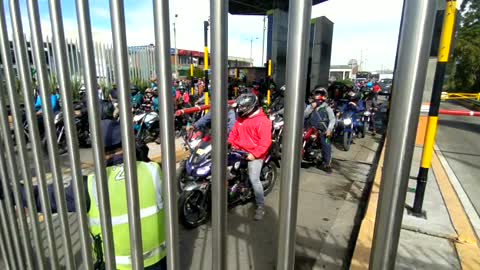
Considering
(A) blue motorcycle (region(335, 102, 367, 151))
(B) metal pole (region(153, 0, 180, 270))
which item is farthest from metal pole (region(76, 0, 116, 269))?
(A) blue motorcycle (region(335, 102, 367, 151))

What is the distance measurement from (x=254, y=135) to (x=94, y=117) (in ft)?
11.1

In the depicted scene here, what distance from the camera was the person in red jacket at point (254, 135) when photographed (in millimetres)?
4031

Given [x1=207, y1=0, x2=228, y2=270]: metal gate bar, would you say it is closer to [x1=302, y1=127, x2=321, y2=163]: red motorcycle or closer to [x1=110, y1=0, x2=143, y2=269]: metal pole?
[x1=110, y1=0, x2=143, y2=269]: metal pole

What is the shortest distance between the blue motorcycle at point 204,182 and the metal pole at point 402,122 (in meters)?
2.72

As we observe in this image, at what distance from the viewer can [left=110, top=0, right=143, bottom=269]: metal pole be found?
0.73 metres

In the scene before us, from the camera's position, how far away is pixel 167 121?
74 cm

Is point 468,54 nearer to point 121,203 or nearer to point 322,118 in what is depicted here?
point 322,118

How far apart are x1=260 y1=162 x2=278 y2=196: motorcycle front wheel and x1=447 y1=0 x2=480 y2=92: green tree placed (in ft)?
104

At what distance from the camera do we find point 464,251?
312 cm

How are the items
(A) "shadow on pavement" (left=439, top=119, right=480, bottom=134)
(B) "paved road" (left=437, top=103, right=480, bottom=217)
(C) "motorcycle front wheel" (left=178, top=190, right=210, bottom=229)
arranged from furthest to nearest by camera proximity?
(A) "shadow on pavement" (left=439, top=119, right=480, bottom=134), (B) "paved road" (left=437, top=103, right=480, bottom=217), (C) "motorcycle front wheel" (left=178, top=190, right=210, bottom=229)

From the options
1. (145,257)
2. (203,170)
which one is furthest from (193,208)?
(145,257)

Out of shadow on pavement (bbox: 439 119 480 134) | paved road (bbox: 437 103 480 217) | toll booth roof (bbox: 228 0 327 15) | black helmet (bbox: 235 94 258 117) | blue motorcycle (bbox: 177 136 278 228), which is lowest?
shadow on pavement (bbox: 439 119 480 134)

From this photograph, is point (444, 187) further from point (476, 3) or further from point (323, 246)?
point (476, 3)

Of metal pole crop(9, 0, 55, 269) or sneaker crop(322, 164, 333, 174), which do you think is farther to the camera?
sneaker crop(322, 164, 333, 174)
